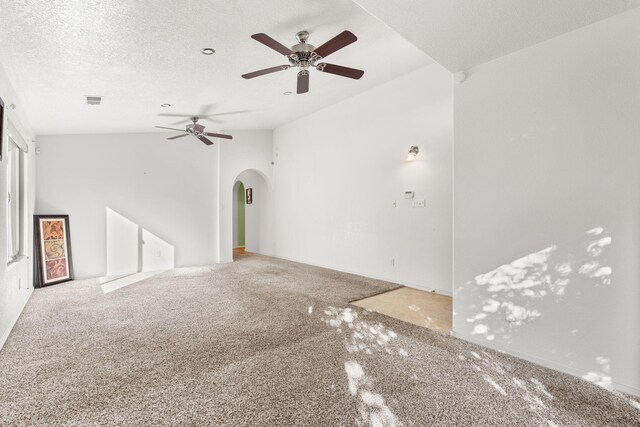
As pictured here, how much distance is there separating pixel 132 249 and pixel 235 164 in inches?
112

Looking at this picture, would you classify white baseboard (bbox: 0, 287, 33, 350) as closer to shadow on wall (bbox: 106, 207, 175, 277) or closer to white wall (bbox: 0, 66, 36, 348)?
white wall (bbox: 0, 66, 36, 348)

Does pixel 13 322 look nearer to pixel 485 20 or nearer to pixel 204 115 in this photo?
pixel 204 115

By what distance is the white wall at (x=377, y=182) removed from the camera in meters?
4.71

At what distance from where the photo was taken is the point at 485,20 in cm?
229

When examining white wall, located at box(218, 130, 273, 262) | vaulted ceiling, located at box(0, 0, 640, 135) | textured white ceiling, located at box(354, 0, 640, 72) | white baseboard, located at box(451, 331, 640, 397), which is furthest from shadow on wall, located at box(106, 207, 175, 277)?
textured white ceiling, located at box(354, 0, 640, 72)

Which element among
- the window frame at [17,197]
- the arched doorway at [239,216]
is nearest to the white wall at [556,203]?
the window frame at [17,197]

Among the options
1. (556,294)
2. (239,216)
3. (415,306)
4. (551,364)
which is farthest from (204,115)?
(551,364)

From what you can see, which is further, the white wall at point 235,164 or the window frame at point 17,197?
the white wall at point 235,164

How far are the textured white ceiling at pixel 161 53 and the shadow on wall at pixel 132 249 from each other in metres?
1.98

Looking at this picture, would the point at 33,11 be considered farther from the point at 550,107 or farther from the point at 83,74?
the point at 550,107

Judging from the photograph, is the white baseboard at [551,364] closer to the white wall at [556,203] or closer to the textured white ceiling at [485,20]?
the white wall at [556,203]

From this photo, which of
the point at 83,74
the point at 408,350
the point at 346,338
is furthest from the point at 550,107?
the point at 83,74

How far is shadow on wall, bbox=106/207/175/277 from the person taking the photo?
6191 mm

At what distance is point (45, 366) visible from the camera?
101 inches
